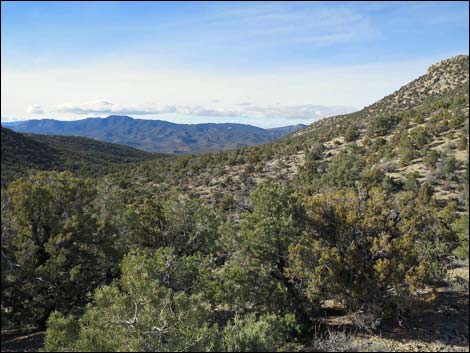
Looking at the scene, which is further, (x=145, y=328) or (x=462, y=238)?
(x=462, y=238)

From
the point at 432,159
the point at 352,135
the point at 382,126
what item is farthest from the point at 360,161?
the point at 352,135

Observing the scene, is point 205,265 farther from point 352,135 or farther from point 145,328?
point 352,135

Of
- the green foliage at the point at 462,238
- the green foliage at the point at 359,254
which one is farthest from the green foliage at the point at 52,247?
the green foliage at the point at 462,238

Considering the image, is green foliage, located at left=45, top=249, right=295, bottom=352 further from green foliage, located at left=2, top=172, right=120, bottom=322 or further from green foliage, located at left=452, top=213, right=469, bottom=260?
green foliage, located at left=452, top=213, right=469, bottom=260

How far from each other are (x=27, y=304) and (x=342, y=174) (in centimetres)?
2523

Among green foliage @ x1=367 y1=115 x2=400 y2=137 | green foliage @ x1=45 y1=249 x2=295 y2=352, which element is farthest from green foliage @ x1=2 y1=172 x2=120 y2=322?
green foliage @ x1=367 y1=115 x2=400 y2=137

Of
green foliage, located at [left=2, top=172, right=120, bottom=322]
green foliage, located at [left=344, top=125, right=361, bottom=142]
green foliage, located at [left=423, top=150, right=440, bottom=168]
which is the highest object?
green foliage, located at [left=344, top=125, right=361, bottom=142]

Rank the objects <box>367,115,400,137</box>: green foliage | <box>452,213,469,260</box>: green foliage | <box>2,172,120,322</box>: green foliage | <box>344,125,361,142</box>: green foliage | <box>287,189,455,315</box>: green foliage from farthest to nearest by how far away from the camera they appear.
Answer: <box>344,125,361,142</box>: green foliage
<box>367,115,400,137</box>: green foliage
<box>452,213,469,260</box>: green foliage
<box>2,172,120,322</box>: green foliage
<box>287,189,455,315</box>: green foliage

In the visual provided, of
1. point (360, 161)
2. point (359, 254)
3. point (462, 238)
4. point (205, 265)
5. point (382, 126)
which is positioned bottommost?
point (205, 265)

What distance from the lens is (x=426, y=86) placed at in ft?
221

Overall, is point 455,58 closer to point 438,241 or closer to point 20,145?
point 438,241

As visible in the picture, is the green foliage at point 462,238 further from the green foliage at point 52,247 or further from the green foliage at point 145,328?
the green foliage at point 52,247

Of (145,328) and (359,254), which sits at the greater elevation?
(359,254)

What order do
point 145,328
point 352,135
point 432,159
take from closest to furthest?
point 145,328 → point 432,159 → point 352,135
